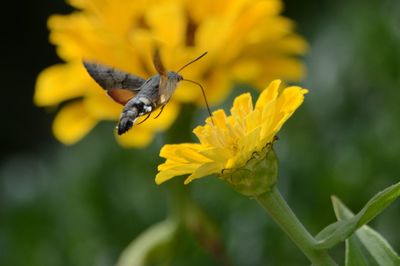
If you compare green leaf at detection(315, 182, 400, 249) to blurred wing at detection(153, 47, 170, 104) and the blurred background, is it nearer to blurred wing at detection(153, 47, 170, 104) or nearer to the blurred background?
blurred wing at detection(153, 47, 170, 104)

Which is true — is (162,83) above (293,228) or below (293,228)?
above

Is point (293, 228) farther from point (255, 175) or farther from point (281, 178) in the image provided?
point (281, 178)


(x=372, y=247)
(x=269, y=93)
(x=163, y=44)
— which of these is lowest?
(x=372, y=247)

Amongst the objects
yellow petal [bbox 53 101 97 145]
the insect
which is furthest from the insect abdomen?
yellow petal [bbox 53 101 97 145]

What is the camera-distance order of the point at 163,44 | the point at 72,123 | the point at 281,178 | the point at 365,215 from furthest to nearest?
the point at 281,178 < the point at 72,123 < the point at 163,44 < the point at 365,215

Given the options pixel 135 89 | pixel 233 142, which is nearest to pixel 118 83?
pixel 135 89

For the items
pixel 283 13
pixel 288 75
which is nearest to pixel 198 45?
pixel 288 75

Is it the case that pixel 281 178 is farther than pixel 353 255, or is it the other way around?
pixel 281 178
